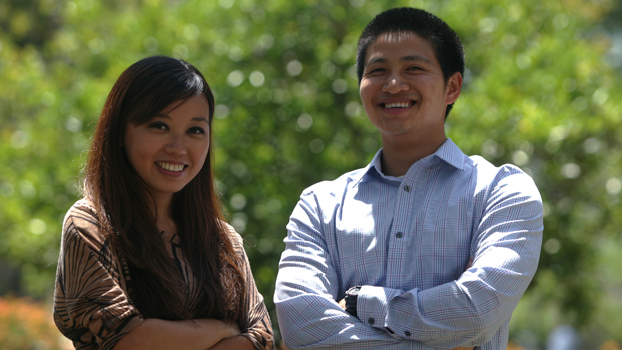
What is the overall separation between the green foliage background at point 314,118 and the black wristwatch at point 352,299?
283cm

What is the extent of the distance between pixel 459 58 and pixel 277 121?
304 centimetres

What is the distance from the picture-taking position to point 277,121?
569 cm

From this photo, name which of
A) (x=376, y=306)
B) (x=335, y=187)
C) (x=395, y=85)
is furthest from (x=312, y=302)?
(x=395, y=85)

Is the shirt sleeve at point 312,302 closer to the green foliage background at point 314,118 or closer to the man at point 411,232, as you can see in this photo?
the man at point 411,232

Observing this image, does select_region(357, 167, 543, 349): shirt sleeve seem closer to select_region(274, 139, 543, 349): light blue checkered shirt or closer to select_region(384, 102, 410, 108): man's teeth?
select_region(274, 139, 543, 349): light blue checkered shirt

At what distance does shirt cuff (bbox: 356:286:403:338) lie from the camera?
2.32 meters

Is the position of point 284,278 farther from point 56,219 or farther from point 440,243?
→ point 56,219

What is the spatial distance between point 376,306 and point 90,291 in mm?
1011

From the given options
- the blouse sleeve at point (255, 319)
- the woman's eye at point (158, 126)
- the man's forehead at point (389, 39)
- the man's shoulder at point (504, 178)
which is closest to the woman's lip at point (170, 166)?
the woman's eye at point (158, 126)

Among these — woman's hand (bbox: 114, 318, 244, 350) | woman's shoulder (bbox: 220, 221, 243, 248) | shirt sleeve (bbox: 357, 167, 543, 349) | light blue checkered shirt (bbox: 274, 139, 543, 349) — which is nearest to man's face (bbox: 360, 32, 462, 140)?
light blue checkered shirt (bbox: 274, 139, 543, 349)

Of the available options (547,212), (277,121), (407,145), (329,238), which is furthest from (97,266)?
(547,212)

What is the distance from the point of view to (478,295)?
2.26m

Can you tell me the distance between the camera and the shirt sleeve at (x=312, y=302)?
2.35m

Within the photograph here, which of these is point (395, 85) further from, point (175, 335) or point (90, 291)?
point (90, 291)
